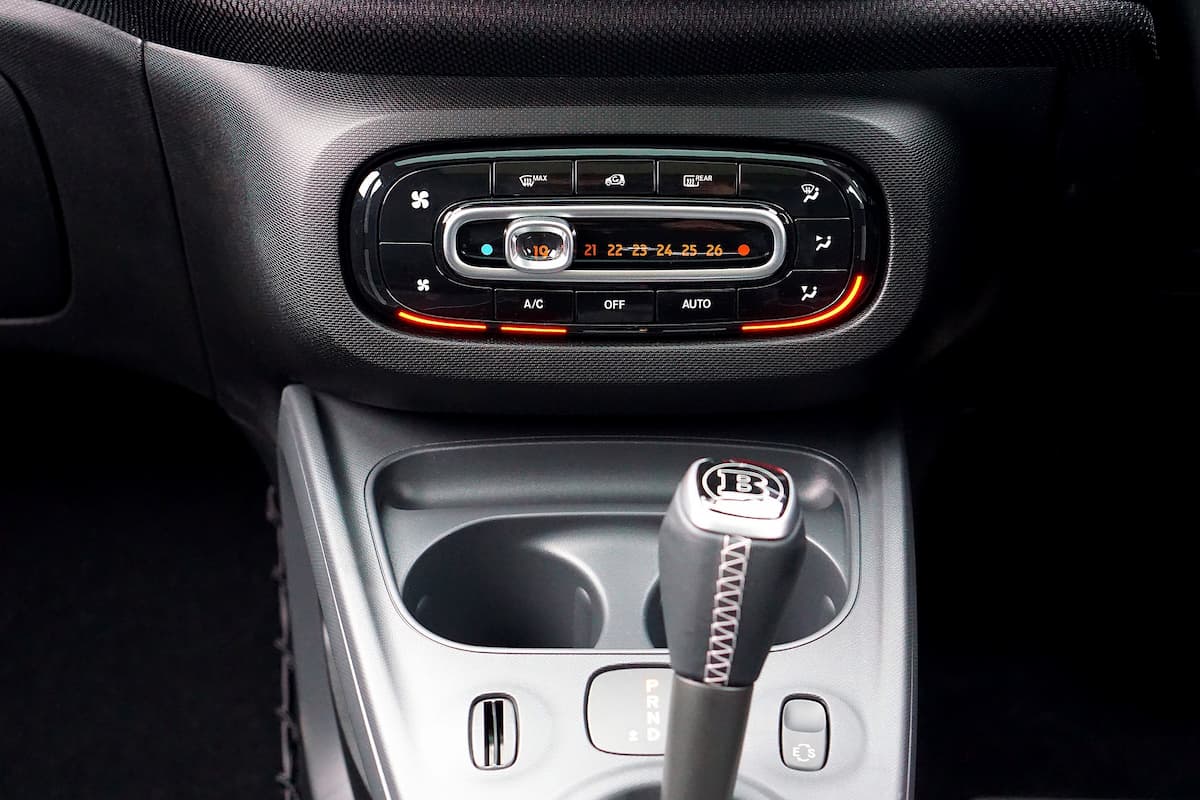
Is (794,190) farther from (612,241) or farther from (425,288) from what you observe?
(425,288)

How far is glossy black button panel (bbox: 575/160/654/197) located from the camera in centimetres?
81

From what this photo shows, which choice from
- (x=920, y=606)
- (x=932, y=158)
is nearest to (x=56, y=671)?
(x=920, y=606)

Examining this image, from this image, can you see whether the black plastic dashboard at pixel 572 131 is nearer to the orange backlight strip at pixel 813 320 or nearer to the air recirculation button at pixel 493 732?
the orange backlight strip at pixel 813 320

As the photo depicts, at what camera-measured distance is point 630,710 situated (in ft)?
2.61

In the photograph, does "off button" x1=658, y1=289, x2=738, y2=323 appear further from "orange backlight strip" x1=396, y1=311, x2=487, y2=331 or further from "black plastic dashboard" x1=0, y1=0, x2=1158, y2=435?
"orange backlight strip" x1=396, y1=311, x2=487, y2=331

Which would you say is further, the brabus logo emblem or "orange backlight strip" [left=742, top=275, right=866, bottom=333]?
"orange backlight strip" [left=742, top=275, right=866, bottom=333]

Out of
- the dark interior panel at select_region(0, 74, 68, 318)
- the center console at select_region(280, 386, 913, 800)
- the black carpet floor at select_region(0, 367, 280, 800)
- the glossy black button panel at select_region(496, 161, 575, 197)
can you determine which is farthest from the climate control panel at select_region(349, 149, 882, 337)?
the black carpet floor at select_region(0, 367, 280, 800)

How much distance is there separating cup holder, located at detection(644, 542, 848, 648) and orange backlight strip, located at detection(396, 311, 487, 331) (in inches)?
8.7

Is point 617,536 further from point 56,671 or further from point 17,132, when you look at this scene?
point 56,671

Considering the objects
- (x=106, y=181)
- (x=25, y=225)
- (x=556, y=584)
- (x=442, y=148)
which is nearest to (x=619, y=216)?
(x=442, y=148)

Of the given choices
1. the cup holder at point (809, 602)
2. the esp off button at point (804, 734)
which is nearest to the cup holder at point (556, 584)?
the cup holder at point (809, 602)

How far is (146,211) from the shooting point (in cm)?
97

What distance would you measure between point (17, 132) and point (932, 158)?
26.3 inches

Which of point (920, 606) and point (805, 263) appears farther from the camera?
point (920, 606)
